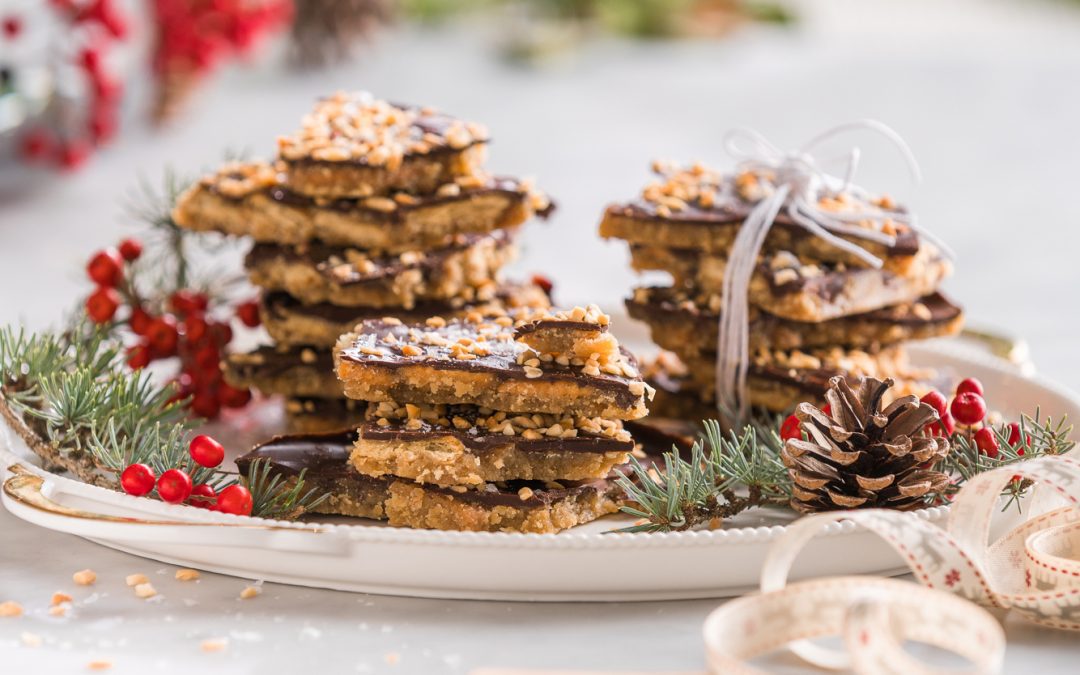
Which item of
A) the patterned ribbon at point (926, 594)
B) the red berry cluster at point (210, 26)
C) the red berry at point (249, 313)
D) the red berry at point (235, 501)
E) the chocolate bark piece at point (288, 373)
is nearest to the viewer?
the patterned ribbon at point (926, 594)

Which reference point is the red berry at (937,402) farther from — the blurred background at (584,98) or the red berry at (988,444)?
the blurred background at (584,98)

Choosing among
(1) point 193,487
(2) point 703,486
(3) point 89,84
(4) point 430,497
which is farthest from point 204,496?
(3) point 89,84

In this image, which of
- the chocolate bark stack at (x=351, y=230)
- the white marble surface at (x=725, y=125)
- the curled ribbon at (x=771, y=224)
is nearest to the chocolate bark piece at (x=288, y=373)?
the chocolate bark stack at (x=351, y=230)

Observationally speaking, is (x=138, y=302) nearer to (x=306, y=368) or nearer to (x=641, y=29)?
(x=306, y=368)

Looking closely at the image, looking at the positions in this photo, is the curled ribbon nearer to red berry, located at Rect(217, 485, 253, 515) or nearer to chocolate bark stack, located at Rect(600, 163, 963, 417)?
chocolate bark stack, located at Rect(600, 163, 963, 417)

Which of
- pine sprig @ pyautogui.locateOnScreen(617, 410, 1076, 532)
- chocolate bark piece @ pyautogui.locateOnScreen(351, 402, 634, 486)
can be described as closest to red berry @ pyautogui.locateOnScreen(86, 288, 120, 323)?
chocolate bark piece @ pyautogui.locateOnScreen(351, 402, 634, 486)

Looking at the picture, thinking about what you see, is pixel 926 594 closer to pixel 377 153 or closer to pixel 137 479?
pixel 137 479
